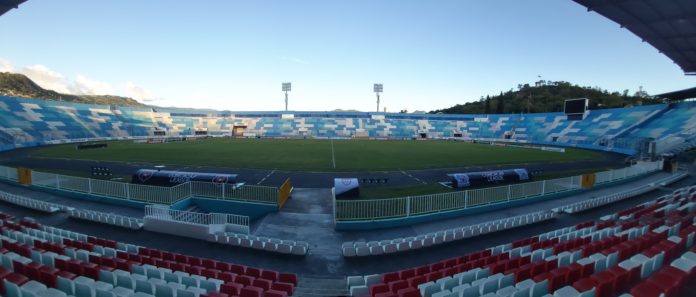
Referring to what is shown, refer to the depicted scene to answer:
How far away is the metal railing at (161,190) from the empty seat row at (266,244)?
4.15 meters

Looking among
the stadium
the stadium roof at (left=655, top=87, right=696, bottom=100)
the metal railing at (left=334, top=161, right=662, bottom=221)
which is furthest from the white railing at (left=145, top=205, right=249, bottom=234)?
the stadium roof at (left=655, top=87, right=696, bottom=100)

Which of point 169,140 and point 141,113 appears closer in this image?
point 169,140

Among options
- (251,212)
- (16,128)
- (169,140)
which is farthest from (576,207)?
(16,128)

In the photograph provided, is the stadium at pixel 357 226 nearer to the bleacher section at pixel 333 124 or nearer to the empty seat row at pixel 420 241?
the empty seat row at pixel 420 241

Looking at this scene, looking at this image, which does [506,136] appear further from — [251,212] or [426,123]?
[251,212]

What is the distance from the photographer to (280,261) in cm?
921

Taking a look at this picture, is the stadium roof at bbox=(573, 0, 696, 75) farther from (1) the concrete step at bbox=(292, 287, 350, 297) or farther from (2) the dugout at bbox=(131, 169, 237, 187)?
(2) the dugout at bbox=(131, 169, 237, 187)

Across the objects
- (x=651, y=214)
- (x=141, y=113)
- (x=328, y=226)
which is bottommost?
(x=328, y=226)

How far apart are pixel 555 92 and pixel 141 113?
13449 centimetres

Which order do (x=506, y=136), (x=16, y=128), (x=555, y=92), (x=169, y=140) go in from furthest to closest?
(x=555, y=92), (x=506, y=136), (x=169, y=140), (x=16, y=128)

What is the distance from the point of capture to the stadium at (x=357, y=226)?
5.75 meters

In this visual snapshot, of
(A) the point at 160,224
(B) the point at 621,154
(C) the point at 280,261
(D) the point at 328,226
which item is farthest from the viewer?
(B) the point at 621,154

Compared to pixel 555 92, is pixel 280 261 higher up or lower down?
lower down

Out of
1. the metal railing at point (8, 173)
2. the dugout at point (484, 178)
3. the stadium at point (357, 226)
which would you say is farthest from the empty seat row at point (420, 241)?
the metal railing at point (8, 173)
